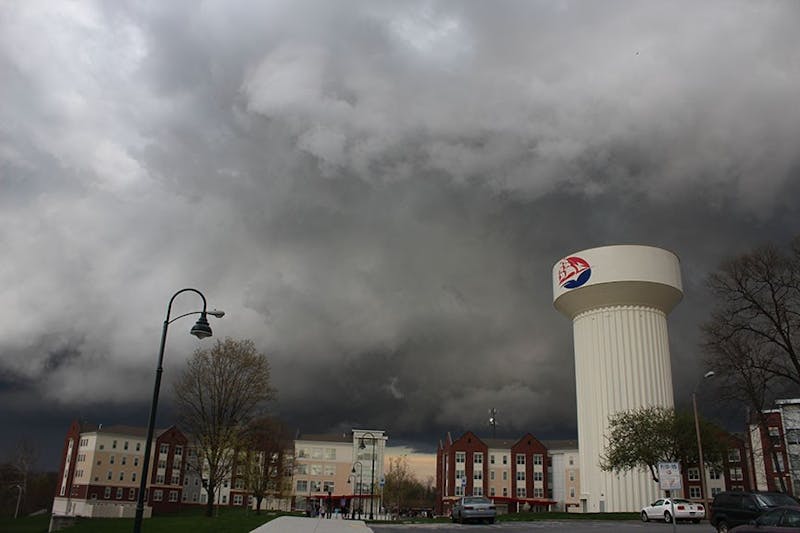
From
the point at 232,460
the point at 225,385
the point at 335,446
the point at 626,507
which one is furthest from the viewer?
the point at 335,446

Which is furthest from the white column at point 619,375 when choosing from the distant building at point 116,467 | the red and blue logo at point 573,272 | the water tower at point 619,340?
the distant building at point 116,467

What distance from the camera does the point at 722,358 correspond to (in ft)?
127

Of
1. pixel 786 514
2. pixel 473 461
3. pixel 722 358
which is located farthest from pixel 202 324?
pixel 473 461

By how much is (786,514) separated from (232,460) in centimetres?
3416

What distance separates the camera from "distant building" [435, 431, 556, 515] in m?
97.4

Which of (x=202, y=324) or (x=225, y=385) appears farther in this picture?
(x=225, y=385)

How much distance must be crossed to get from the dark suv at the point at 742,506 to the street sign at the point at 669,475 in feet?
20.0

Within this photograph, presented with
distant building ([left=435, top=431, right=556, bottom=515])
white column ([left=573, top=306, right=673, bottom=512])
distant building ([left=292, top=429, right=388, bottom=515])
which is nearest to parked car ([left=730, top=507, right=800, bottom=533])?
white column ([left=573, top=306, right=673, bottom=512])

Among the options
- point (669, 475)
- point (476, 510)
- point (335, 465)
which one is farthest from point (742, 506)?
point (335, 465)

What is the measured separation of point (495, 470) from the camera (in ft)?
326

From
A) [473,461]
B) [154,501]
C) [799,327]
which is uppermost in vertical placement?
[799,327]

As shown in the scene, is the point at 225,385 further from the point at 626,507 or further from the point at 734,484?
the point at 734,484

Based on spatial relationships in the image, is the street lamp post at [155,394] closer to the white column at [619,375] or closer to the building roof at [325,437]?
the white column at [619,375]

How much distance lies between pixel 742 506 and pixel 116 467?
9568 centimetres
